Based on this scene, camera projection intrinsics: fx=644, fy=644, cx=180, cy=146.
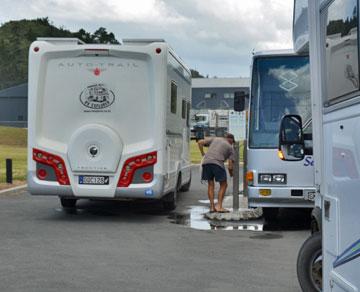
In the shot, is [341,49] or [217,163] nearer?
[341,49]

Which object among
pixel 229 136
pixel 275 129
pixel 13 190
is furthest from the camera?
pixel 13 190

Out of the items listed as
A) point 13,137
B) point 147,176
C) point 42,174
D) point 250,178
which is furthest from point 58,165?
point 13,137

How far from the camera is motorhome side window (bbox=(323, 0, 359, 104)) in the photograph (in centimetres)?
393

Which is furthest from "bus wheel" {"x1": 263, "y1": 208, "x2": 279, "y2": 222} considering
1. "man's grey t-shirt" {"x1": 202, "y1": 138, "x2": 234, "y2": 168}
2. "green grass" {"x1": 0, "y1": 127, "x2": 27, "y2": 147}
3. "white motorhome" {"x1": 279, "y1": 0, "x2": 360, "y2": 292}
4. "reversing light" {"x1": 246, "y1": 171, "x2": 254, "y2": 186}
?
"green grass" {"x1": 0, "y1": 127, "x2": 27, "y2": 147}

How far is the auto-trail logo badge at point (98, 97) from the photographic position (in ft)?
36.5

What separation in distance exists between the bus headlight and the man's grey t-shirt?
1.86 meters

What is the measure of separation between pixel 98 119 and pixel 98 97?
1.25 feet

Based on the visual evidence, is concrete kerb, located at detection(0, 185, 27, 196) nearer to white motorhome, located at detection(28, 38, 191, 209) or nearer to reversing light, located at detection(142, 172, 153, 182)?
white motorhome, located at detection(28, 38, 191, 209)

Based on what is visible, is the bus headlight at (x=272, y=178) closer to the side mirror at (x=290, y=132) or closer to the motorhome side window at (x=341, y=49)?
the side mirror at (x=290, y=132)

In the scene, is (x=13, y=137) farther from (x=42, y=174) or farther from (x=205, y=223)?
(x=205, y=223)

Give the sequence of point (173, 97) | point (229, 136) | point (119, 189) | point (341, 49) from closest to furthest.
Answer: point (341, 49)
point (119, 189)
point (173, 97)
point (229, 136)

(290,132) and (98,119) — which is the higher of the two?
(98,119)

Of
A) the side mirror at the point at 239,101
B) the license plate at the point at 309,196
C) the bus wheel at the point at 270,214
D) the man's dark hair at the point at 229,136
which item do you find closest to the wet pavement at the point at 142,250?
the bus wheel at the point at 270,214

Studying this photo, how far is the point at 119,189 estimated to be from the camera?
35.9 feet
